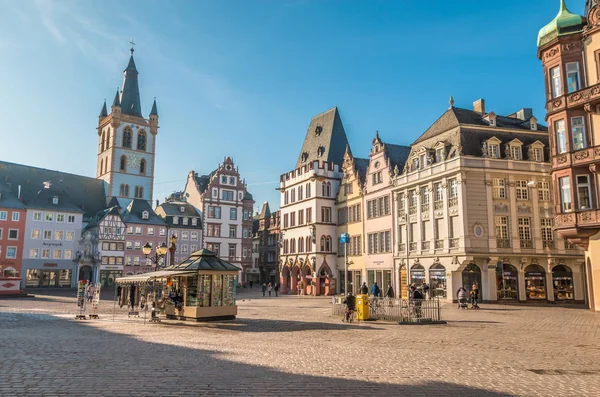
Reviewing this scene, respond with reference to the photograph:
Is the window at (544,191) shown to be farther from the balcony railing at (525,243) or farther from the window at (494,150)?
the window at (494,150)

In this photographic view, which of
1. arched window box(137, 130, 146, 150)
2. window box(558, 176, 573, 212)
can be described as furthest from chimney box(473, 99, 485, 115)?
arched window box(137, 130, 146, 150)

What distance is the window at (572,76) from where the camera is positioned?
3073cm

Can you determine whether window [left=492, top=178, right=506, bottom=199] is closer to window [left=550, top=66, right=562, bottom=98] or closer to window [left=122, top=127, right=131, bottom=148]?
window [left=550, top=66, right=562, bottom=98]

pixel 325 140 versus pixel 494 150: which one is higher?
pixel 325 140

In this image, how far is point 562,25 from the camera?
1228 inches

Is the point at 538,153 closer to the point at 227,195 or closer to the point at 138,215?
the point at 227,195

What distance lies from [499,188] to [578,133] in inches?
455

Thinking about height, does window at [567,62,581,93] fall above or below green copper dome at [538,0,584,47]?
below

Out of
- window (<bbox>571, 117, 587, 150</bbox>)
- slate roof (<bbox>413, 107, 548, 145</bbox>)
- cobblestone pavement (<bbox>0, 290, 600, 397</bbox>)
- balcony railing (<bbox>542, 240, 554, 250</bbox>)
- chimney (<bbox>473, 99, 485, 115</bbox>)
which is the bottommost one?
cobblestone pavement (<bbox>0, 290, 600, 397</bbox>)

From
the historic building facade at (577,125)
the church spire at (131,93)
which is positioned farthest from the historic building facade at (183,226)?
the historic building facade at (577,125)

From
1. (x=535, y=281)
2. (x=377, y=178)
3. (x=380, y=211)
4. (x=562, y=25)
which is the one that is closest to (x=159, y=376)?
(x=562, y=25)

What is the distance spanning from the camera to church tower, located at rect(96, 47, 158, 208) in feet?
335

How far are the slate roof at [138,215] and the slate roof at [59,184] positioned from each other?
381 inches

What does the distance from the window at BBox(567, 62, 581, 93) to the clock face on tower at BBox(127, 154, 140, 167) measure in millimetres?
90079
